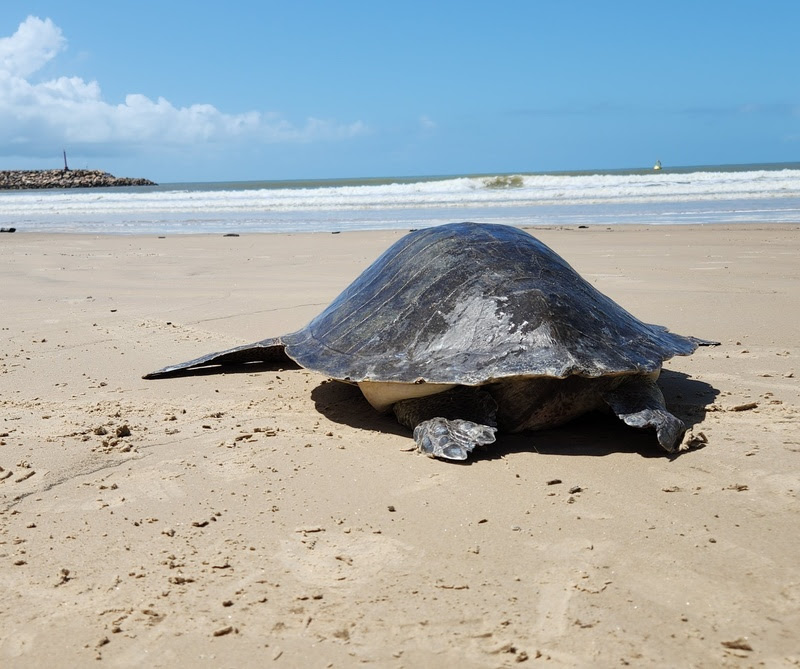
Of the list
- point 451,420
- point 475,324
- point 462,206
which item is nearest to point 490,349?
point 475,324

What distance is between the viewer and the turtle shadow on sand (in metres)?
3.61

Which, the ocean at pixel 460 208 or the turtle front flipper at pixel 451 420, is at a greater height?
the ocean at pixel 460 208

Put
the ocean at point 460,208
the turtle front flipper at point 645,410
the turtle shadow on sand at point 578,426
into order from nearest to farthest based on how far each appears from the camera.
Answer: the turtle front flipper at point 645,410, the turtle shadow on sand at point 578,426, the ocean at point 460,208

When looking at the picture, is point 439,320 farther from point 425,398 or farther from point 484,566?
point 484,566

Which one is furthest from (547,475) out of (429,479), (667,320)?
(667,320)

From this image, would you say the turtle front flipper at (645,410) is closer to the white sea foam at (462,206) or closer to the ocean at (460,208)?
the ocean at (460,208)

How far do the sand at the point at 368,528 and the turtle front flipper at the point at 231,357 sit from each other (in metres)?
0.11

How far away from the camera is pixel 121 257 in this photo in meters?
12.5

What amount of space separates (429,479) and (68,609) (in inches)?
59.9

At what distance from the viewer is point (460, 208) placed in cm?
2462

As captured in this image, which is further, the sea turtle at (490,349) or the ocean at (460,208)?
the ocean at (460,208)

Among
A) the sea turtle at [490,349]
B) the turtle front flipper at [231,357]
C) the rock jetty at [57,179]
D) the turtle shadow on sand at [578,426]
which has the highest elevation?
the rock jetty at [57,179]

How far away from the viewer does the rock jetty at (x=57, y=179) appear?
87.4 meters

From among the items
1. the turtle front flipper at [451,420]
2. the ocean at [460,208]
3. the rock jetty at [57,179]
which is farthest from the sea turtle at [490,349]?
the rock jetty at [57,179]
